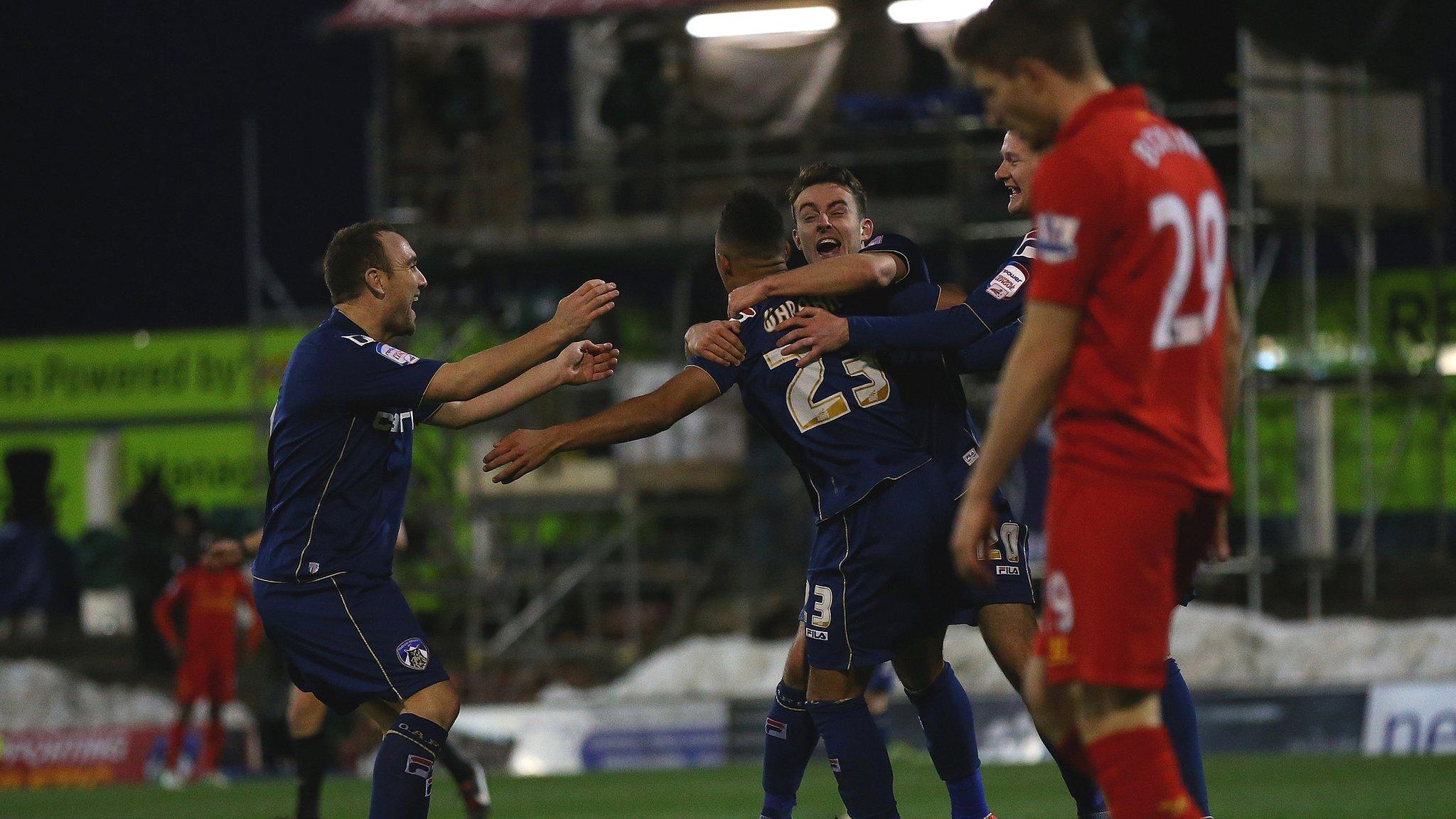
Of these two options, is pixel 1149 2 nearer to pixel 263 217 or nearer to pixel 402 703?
pixel 402 703

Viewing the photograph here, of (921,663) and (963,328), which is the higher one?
(963,328)

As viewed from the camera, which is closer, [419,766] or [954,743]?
[419,766]

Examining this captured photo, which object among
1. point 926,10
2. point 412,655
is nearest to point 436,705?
point 412,655

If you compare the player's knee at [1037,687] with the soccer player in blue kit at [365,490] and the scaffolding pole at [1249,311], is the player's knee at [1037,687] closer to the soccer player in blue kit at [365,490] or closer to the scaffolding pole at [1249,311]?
the soccer player in blue kit at [365,490]

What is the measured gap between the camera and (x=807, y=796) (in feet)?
36.9

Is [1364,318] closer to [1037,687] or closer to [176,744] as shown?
[176,744]

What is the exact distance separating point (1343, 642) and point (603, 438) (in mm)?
12207

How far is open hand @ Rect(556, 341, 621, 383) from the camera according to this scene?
636 cm

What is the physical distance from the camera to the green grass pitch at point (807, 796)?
30.7 ft

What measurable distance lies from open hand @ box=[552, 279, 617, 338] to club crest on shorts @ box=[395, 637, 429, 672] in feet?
3.90

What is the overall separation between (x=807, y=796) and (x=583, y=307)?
5724mm

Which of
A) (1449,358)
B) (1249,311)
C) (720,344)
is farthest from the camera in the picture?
(1449,358)

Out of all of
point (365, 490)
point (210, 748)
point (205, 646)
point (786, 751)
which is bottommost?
point (210, 748)

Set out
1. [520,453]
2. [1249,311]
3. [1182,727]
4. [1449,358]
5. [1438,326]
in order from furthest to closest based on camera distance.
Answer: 1. [1449,358]
2. [1438,326]
3. [1249,311]
4. [520,453]
5. [1182,727]
